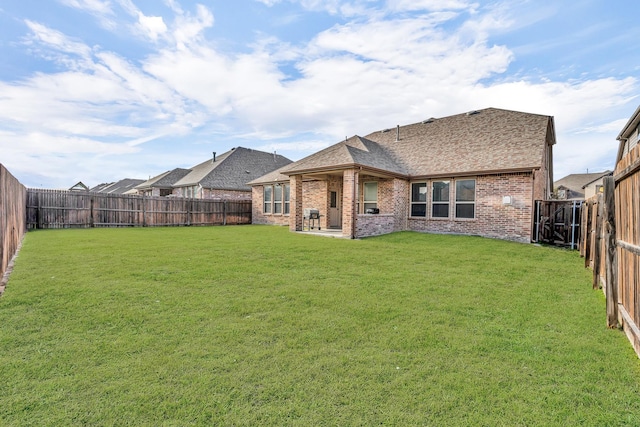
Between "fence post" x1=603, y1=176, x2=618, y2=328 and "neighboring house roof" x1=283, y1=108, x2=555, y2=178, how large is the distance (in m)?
8.24

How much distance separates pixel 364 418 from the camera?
2092mm

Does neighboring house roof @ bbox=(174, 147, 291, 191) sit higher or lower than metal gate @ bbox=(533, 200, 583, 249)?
higher

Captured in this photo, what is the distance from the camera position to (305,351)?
3.03 meters

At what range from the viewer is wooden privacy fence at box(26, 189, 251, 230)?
15646 mm

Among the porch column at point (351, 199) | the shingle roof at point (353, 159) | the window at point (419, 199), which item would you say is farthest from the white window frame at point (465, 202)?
the porch column at point (351, 199)

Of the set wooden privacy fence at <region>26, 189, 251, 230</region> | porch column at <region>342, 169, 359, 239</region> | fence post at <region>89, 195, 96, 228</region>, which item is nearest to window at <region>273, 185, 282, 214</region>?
wooden privacy fence at <region>26, 189, 251, 230</region>

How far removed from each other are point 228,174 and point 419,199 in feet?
60.0

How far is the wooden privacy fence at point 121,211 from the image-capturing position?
15.6 m

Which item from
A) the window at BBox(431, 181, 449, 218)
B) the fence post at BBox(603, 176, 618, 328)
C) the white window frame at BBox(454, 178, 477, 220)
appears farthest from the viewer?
the window at BBox(431, 181, 449, 218)

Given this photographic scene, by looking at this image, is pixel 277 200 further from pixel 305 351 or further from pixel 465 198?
pixel 305 351

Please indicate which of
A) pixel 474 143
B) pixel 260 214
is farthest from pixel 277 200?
pixel 474 143

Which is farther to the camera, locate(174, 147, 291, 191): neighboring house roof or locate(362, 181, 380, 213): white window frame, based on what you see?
locate(174, 147, 291, 191): neighboring house roof

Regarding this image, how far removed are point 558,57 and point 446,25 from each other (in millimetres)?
4969

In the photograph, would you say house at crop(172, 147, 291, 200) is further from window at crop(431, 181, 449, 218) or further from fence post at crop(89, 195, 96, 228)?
window at crop(431, 181, 449, 218)
